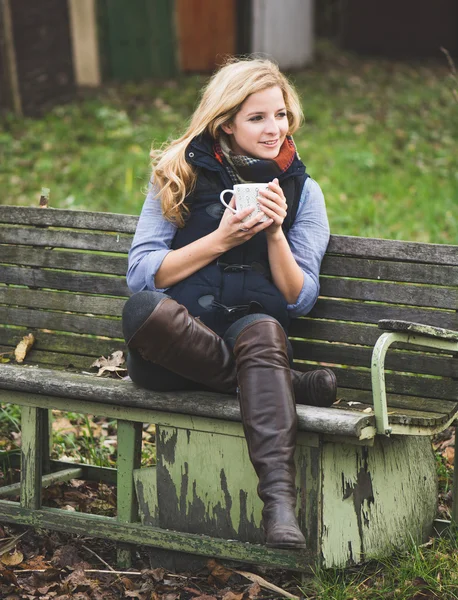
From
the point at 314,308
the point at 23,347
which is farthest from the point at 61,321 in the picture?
the point at 314,308

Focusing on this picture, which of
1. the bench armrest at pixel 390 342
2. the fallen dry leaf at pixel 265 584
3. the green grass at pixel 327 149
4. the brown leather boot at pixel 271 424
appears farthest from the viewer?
the green grass at pixel 327 149

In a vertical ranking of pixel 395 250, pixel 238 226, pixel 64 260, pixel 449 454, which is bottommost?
pixel 449 454

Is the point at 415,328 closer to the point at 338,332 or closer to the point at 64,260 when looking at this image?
the point at 338,332

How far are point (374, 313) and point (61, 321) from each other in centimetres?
129

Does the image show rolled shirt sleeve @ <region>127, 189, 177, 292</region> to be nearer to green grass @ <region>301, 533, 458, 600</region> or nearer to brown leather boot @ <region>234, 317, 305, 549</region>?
brown leather boot @ <region>234, 317, 305, 549</region>

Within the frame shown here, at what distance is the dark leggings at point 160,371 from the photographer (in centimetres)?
312

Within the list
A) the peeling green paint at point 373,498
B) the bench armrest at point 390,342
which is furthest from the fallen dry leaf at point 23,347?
the bench armrest at point 390,342

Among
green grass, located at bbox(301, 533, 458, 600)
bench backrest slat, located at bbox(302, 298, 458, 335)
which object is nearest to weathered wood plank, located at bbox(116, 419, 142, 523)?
green grass, located at bbox(301, 533, 458, 600)

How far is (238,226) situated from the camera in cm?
317

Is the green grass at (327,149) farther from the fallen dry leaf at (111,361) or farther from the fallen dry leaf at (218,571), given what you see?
the fallen dry leaf at (218,571)

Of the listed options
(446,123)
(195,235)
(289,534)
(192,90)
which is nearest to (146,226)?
(195,235)

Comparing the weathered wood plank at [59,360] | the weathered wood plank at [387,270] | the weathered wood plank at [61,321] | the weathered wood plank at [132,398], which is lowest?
the weathered wood plank at [59,360]

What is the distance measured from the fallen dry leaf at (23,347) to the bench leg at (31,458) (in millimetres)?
542

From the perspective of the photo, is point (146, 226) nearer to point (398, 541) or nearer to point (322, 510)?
point (322, 510)
